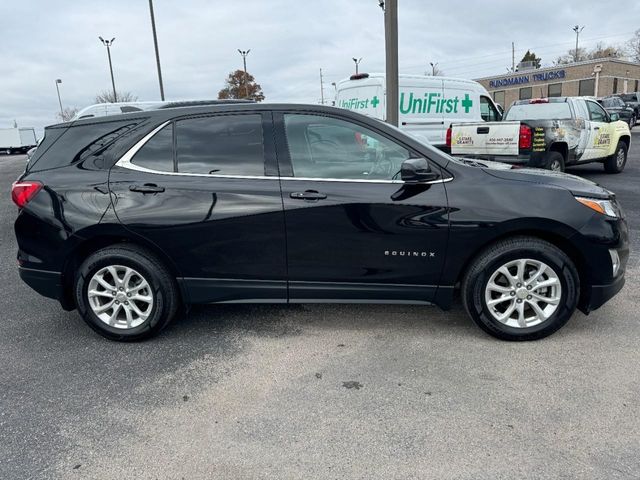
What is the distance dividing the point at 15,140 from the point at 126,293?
58.0 m

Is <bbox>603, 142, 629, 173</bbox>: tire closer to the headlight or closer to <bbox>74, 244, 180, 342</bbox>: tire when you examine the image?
the headlight

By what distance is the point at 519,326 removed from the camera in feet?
11.6

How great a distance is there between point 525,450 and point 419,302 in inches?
52.6

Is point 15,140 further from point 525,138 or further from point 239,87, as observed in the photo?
point 525,138

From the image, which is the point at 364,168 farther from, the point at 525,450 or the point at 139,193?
the point at 525,450

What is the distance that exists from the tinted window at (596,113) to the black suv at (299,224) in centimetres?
916

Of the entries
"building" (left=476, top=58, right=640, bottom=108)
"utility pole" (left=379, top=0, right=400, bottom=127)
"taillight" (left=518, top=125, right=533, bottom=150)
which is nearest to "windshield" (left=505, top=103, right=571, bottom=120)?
"taillight" (left=518, top=125, right=533, bottom=150)

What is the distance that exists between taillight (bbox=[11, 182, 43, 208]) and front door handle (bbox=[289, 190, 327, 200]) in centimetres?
195

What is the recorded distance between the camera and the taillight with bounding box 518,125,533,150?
30.5 ft

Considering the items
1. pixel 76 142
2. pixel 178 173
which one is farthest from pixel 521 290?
pixel 76 142

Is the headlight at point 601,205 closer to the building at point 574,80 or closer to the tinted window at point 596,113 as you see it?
the tinted window at point 596,113

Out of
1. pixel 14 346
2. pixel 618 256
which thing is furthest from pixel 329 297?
pixel 14 346

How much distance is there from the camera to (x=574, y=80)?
154 feet

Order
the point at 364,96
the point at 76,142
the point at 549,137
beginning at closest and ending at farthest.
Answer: the point at 76,142 → the point at 549,137 → the point at 364,96
